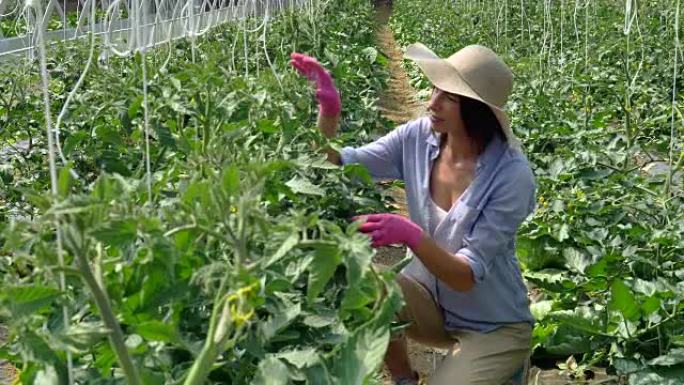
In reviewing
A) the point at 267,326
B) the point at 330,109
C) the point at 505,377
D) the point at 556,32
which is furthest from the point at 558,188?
the point at 556,32

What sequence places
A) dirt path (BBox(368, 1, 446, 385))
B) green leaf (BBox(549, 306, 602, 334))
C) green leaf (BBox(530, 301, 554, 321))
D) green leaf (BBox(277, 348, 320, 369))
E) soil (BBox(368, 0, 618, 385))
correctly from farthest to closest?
dirt path (BBox(368, 1, 446, 385)), green leaf (BBox(530, 301, 554, 321)), soil (BBox(368, 0, 618, 385)), green leaf (BBox(549, 306, 602, 334)), green leaf (BBox(277, 348, 320, 369))

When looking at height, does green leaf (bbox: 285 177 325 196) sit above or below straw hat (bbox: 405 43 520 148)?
below

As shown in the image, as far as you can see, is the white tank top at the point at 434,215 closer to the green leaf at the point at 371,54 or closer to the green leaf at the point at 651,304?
the green leaf at the point at 651,304

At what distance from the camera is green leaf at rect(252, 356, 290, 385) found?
1125mm

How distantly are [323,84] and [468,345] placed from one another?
2.60 feet

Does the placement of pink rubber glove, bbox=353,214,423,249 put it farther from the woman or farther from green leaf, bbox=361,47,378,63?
green leaf, bbox=361,47,378,63

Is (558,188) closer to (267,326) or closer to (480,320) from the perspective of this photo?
(480,320)

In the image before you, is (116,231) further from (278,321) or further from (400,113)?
(400,113)

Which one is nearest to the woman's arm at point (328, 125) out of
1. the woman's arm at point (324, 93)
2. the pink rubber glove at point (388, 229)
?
the woman's arm at point (324, 93)

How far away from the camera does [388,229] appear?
5.97ft

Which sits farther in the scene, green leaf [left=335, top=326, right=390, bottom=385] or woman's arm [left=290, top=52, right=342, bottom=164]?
woman's arm [left=290, top=52, right=342, bottom=164]

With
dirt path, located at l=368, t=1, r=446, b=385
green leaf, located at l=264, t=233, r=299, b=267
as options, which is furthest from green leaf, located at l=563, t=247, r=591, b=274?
green leaf, located at l=264, t=233, r=299, b=267

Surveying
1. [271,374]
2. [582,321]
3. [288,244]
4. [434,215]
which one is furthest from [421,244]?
[288,244]

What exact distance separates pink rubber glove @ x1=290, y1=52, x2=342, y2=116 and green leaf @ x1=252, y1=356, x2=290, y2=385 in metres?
1.28
